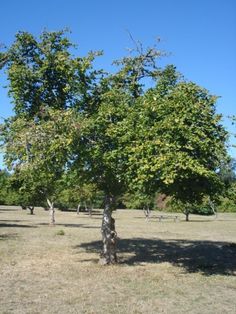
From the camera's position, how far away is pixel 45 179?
2073 centimetres

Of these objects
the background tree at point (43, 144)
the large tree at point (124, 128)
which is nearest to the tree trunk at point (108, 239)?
the large tree at point (124, 128)

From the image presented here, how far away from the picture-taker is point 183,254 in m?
26.9

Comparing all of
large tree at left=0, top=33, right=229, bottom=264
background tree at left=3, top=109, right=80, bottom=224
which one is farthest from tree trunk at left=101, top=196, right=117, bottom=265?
background tree at left=3, top=109, right=80, bottom=224

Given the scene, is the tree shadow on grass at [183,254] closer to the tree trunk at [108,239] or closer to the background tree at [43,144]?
the tree trunk at [108,239]

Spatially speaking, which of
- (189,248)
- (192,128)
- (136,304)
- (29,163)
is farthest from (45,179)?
(189,248)

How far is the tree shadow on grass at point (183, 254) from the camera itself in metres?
21.9

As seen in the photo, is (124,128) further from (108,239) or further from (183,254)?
(183,254)

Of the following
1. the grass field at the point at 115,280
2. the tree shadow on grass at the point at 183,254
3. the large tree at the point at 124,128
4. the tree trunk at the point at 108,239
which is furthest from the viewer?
the tree shadow on grass at the point at 183,254

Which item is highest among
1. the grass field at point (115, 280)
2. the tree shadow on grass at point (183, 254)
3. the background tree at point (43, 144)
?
the background tree at point (43, 144)

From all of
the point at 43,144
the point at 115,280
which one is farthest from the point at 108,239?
the point at 43,144

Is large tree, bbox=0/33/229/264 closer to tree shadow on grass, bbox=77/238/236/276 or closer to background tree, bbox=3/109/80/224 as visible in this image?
background tree, bbox=3/109/80/224

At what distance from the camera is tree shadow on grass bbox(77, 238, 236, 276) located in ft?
71.9

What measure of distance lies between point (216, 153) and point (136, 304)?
6.44 metres

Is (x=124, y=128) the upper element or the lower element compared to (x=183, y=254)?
upper
